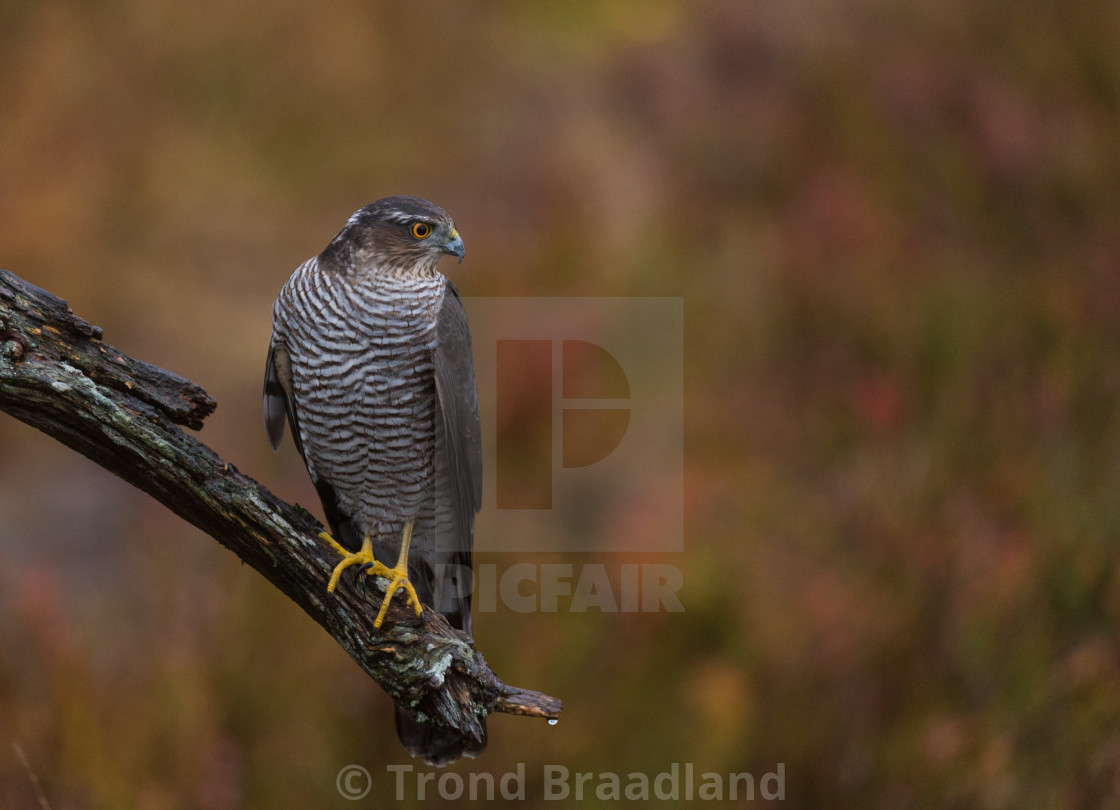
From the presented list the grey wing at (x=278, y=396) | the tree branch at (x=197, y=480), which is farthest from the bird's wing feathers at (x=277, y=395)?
the tree branch at (x=197, y=480)

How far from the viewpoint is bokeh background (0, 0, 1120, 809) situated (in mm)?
4090

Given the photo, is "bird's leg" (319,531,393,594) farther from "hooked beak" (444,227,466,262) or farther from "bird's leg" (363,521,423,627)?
"hooked beak" (444,227,466,262)

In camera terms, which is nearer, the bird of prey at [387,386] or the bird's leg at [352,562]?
the bird's leg at [352,562]

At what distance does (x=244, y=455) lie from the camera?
5.09 meters

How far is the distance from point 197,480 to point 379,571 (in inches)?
27.4

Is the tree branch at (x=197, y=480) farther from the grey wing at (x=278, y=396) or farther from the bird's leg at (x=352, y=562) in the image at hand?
the grey wing at (x=278, y=396)

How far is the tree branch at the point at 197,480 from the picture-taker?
234 centimetres

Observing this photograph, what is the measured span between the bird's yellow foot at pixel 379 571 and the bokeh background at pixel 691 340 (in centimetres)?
125

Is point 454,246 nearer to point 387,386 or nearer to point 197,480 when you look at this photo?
point 387,386

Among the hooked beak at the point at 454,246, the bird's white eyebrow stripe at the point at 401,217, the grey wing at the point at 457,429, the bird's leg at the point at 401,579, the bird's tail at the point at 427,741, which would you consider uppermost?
the bird's white eyebrow stripe at the point at 401,217

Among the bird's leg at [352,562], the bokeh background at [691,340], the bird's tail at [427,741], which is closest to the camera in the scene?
the bird's leg at [352,562]

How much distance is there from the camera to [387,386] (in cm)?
290

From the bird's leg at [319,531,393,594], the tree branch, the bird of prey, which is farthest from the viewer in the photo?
the bird of prey

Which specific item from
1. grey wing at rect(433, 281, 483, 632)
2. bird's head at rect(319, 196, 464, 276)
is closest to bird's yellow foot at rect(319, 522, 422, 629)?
grey wing at rect(433, 281, 483, 632)
